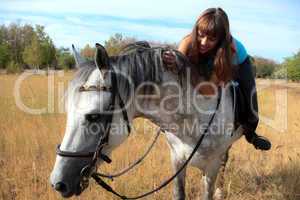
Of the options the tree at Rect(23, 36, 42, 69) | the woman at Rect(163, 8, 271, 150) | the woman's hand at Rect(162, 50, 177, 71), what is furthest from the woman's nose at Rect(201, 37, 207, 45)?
the tree at Rect(23, 36, 42, 69)

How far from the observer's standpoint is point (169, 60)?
8.63ft

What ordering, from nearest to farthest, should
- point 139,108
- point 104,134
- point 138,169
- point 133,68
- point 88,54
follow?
point 104,134 → point 133,68 → point 139,108 → point 88,54 → point 138,169

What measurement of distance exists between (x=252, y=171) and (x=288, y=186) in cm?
54

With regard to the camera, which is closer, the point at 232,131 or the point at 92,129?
the point at 92,129

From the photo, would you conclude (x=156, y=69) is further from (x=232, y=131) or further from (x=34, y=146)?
(x=34, y=146)

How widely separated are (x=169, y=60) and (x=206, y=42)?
457 mm

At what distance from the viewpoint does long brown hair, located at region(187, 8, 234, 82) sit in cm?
283

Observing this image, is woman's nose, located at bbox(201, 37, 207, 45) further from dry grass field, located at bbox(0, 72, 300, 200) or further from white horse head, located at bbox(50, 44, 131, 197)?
dry grass field, located at bbox(0, 72, 300, 200)

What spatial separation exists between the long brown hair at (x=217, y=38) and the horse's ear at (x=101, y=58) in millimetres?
934

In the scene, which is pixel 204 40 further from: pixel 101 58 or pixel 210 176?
pixel 210 176

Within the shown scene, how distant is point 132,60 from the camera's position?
2461 millimetres

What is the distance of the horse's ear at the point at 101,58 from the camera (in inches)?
85.3

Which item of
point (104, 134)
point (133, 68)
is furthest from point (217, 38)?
point (104, 134)

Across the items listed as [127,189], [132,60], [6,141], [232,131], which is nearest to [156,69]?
[132,60]
